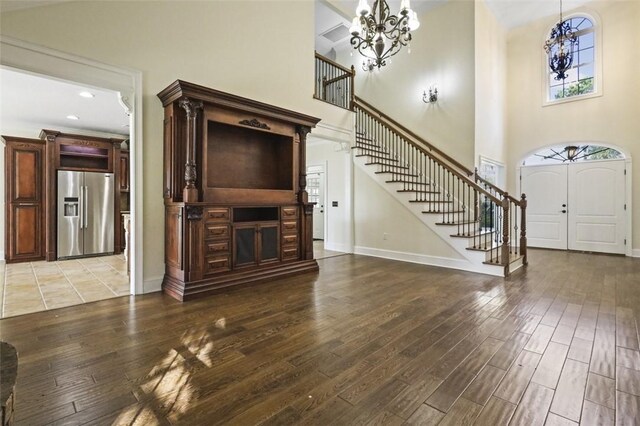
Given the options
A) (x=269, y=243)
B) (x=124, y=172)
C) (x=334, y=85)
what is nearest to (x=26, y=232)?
(x=124, y=172)

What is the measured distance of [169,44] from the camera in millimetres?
3834

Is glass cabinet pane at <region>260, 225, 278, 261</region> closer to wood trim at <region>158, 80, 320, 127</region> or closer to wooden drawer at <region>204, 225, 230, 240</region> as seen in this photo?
wooden drawer at <region>204, 225, 230, 240</region>

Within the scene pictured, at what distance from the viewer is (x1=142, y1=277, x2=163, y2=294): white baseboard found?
3714mm

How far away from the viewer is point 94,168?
6773 mm

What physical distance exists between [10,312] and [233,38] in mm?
4165

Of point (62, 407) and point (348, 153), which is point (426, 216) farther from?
point (62, 407)

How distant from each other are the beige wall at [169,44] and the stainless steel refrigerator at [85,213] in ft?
12.1

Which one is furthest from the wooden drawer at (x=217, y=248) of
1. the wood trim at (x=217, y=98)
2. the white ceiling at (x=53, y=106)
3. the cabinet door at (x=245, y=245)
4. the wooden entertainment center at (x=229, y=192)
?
the white ceiling at (x=53, y=106)

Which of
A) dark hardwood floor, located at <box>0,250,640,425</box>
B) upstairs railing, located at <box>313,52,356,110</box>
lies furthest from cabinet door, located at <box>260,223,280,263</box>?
upstairs railing, located at <box>313,52,356,110</box>

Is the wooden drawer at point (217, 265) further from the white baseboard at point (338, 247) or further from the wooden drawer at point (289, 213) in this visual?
the white baseboard at point (338, 247)

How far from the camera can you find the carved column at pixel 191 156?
356 cm

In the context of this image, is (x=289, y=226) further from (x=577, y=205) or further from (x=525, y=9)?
(x=525, y=9)

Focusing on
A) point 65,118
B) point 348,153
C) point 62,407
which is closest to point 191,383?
point 62,407

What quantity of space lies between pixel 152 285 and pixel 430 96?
6.47m
